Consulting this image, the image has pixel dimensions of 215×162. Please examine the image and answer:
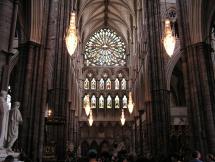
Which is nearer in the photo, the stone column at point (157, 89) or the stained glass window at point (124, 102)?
the stone column at point (157, 89)

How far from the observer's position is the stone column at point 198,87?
12.9 m

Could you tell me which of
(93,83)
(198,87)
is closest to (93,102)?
(93,83)

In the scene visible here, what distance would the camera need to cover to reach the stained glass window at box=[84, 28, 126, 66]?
44.2m

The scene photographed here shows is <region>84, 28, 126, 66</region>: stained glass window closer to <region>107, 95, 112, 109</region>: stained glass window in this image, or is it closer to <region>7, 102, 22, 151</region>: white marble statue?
<region>107, 95, 112, 109</region>: stained glass window

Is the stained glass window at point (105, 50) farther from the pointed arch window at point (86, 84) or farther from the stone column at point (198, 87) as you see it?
the stone column at point (198, 87)

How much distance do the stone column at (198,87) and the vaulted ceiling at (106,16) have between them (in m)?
22.4

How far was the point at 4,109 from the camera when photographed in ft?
27.5

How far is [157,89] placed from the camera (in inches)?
829

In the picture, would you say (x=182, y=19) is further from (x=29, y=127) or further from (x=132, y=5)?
(x=132, y=5)

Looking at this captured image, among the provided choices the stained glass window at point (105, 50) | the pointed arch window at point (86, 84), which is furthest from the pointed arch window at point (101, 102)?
the stained glass window at point (105, 50)

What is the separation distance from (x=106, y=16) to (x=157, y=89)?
985 inches

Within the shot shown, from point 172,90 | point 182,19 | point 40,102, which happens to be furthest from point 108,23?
point 40,102

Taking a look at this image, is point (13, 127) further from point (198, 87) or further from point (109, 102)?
point (109, 102)

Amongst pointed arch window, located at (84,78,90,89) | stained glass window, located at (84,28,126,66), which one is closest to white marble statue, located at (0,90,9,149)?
pointed arch window, located at (84,78,90,89)
